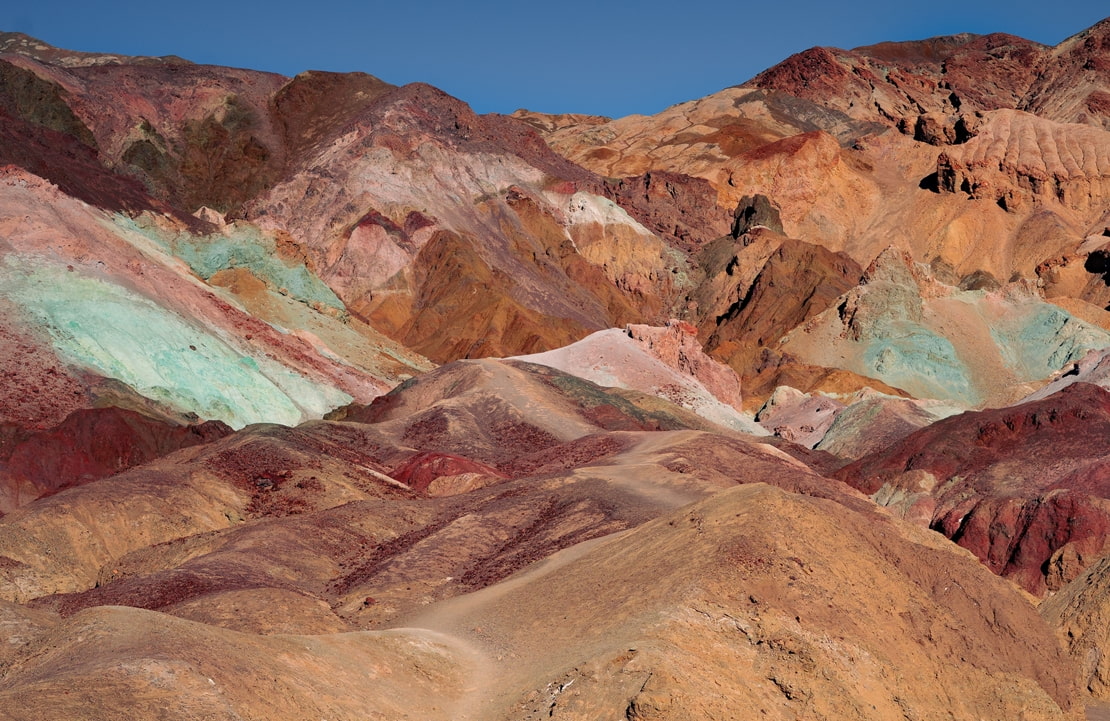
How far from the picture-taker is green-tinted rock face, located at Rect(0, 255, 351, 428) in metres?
Answer: 57.4

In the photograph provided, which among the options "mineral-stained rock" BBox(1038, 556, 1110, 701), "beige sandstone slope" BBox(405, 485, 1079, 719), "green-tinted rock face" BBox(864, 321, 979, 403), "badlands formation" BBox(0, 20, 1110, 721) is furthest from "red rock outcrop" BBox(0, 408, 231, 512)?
"green-tinted rock face" BBox(864, 321, 979, 403)

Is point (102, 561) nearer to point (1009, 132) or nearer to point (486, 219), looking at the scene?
point (486, 219)

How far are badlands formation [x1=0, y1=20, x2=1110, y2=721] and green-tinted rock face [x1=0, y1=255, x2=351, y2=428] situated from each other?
7.6 inches

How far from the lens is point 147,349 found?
5941cm

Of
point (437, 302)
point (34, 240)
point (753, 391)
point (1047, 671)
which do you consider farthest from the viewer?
point (437, 302)

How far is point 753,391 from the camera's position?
87062 mm

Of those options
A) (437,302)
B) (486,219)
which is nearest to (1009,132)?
(486,219)

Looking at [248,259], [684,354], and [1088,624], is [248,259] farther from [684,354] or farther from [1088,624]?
[1088,624]

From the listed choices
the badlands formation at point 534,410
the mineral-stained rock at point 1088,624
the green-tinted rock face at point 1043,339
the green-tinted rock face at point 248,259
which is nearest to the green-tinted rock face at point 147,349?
the badlands formation at point 534,410

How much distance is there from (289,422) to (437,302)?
118 ft

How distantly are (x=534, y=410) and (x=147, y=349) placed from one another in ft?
56.0

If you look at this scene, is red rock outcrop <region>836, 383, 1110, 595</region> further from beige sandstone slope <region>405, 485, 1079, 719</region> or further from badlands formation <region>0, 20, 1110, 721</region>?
beige sandstone slope <region>405, 485, 1079, 719</region>

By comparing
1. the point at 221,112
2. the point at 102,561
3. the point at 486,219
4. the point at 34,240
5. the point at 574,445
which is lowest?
the point at 102,561

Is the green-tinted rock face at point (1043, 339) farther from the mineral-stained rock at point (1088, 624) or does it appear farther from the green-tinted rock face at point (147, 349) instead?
the mineral-stained rock at point (1088, 624)
